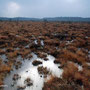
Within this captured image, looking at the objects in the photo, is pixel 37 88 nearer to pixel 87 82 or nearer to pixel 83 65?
pixel 87 82

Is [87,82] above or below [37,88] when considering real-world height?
above

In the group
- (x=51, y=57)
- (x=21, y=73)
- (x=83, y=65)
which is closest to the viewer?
(x=21, y=73)

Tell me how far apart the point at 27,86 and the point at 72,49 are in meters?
7.65

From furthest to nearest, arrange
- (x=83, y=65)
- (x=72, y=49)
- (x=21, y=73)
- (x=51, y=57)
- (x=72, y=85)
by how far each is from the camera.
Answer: (x=72, y=49) → (x=51, y=57) → (x=83, y=65) → (x=21, y=73) → (x=72, y=85)

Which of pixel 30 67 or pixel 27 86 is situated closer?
pixel 27 86

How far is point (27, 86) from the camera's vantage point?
5.47m

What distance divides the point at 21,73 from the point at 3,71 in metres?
1.32

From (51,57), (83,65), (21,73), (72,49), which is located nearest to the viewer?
(21,73)

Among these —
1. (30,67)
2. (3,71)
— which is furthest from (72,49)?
(3,71)

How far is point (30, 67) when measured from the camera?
7.84 meters

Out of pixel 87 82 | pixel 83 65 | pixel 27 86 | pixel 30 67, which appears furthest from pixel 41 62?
pixel 87 82

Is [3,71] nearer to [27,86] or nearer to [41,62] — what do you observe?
[27,86]

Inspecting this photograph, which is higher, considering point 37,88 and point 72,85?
point 72,85

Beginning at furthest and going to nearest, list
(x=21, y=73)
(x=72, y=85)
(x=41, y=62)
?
(x=41, y=62) → (x=21, y=73) → (x=72, y=85)
